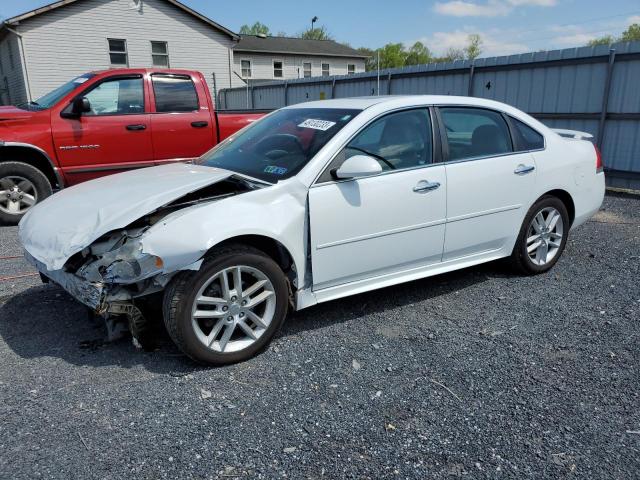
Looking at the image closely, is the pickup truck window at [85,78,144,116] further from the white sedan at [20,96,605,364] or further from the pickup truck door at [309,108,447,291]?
the pickup truck door at [309,108,447,291]

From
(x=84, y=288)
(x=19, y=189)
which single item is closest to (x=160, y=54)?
(x=19, y=189)

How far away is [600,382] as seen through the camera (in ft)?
10.2

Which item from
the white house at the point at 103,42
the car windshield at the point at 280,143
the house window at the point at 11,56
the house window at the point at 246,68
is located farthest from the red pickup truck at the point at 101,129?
the house window at the point at 246,68

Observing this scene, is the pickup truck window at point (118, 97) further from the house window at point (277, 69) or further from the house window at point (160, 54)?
the house window at point (277, 69)

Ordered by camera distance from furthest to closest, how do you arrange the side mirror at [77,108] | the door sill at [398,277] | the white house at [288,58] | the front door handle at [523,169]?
1. the white house at [288,58]
2. the side mirror at [77,108]
3. the front door handle at [523,169]
4. the door sill at [398,277]

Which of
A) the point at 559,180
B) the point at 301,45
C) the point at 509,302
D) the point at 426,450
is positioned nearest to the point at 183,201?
the point at 426,450

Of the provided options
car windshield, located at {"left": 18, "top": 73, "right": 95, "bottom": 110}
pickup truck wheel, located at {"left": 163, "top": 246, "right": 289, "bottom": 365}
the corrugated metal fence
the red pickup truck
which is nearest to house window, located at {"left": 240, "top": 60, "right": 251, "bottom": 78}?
the corrugated metal fence

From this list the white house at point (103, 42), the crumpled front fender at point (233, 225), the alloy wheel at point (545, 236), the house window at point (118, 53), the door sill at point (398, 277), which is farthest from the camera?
the house window at point (118, 53)

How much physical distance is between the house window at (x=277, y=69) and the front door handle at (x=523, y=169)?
110 feet

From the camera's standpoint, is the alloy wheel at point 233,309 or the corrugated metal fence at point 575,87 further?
the corrugated metal fence at point 575,87

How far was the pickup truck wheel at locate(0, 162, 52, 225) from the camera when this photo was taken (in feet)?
22.2

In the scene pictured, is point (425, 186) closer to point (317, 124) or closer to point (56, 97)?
point (317, 124)

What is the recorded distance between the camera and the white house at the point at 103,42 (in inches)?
856

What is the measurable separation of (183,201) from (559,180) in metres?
3.31
